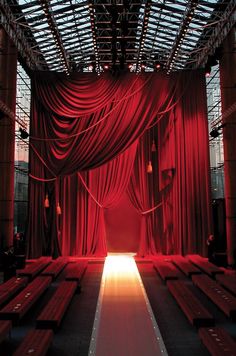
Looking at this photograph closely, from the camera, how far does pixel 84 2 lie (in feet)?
31.9

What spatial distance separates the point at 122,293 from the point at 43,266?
3.20m

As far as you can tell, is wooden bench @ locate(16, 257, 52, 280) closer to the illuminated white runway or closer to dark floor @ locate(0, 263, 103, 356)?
dark floor @ locate(0, 263, 103, 356)

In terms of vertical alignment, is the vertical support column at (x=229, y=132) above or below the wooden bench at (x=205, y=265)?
above

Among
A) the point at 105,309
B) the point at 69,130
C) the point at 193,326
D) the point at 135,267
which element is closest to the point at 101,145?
the point at 69,130

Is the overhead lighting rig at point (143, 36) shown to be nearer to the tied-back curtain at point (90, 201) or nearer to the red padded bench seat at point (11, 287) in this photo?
the tied-back curtain at point (90, 201)

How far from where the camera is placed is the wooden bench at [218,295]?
5709 mm

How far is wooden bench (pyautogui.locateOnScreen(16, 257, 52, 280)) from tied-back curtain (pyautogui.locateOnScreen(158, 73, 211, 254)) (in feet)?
12.5

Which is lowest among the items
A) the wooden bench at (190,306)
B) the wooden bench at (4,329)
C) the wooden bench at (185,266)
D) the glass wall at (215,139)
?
the wooden bench at (190,306)

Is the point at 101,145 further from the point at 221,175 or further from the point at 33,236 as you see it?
the point at 221,175

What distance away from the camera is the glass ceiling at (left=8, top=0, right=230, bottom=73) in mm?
9602

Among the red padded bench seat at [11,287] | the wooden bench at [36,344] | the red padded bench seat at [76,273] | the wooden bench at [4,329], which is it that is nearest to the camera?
the wooden bench at [36,344]

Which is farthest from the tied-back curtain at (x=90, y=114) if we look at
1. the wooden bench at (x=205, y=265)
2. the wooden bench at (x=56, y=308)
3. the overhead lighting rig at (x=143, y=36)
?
the wooden bench at (x=56, y=308)

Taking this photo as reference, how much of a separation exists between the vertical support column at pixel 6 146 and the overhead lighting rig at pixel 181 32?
4.84m

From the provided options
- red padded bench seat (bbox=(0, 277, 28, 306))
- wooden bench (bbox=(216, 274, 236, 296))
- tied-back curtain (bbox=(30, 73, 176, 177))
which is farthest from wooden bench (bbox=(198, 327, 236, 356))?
tied-back curtain (bbox=(30, 73, 176, 177))
